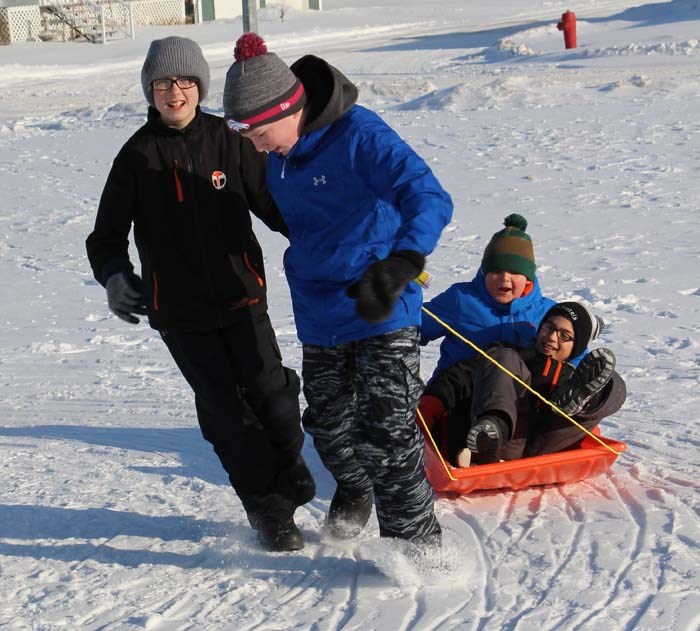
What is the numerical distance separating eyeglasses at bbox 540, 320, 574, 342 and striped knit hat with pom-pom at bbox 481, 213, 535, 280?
241 mm

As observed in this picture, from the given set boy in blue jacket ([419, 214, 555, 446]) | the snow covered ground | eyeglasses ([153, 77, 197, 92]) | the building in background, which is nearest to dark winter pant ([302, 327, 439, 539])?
the snow covered ground

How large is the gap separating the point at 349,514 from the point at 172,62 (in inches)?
58.5

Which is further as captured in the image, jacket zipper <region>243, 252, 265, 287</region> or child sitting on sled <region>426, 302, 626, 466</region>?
child sitting on sled <region>426, 302, 626, 466</region>

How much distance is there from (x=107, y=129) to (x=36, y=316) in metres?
7.87

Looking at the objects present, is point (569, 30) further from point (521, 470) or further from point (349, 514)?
point (349, 514)

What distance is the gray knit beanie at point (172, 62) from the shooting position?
337cm

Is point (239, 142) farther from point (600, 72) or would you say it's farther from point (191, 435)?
point (600, 72)

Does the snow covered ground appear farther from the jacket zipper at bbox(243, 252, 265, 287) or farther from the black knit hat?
the jacket zipper at bbox(243, 252, 265, 287)

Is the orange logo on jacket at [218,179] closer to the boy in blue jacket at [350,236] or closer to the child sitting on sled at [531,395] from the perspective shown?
the boy in blue jacket at [350,236]

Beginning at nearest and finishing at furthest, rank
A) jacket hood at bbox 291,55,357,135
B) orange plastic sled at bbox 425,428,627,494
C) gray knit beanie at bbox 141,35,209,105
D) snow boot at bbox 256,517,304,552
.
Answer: jacket hood at bbox 291,55,357,135 < gray knit beanie at bbox 141,35,209,105 < snow boot at bbox 256,517,304,552 < orange plastic sled at bbox 425,428,627,494

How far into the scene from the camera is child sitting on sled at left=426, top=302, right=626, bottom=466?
402 cm

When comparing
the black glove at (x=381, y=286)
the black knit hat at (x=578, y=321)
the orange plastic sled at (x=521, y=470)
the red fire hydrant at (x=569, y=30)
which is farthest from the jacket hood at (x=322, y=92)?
the red fire hydrant at (x=569, y=30)

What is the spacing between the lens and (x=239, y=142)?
3549mm

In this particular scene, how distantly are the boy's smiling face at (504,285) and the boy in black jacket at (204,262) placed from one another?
110 centimetres
